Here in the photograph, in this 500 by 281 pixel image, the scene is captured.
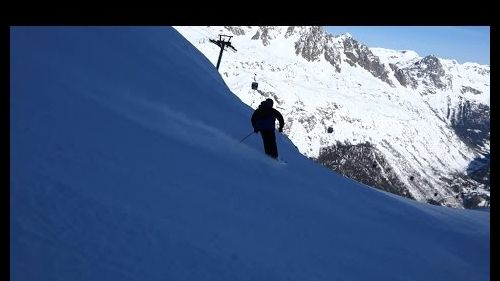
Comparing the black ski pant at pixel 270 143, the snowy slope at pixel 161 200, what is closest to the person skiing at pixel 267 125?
the black ski pant at pixel 270 143

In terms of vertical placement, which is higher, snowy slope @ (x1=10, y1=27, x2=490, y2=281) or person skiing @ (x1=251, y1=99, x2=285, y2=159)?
person skiing @ (x1=251, y1=99, x2=285, y2=159)

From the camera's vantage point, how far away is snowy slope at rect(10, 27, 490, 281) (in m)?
4.93

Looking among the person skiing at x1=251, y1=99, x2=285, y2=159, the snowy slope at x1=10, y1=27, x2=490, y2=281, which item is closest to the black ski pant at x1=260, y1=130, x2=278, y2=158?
the person skiing at x1=251, y1=99, x2=285, y2=159

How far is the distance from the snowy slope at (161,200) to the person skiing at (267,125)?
1.93 ft

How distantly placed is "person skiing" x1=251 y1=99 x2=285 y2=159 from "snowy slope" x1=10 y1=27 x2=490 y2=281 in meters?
0.59

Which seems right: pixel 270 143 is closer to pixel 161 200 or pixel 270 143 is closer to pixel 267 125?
pixel 267 125

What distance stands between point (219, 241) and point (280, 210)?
8.54 feet

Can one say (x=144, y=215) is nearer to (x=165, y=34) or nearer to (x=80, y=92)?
(x=80, y=92)

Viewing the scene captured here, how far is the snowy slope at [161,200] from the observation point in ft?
16.2

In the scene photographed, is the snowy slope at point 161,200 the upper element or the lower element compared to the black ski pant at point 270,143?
lower

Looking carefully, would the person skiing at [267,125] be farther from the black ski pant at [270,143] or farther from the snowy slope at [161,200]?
the snowy slope at [161,200]

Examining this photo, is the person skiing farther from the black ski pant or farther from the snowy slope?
the snowy slope

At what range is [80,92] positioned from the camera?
9047 mm
